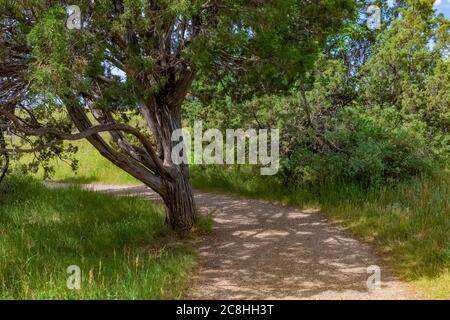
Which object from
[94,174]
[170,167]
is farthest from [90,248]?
[94,174]

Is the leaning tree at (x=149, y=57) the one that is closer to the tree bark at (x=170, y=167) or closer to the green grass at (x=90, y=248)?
the tree bark at (x=170, y=167)

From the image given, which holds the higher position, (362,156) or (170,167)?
(362,156)

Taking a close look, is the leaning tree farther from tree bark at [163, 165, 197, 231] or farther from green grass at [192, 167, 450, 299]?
green grass at [192, 167, 450, 299]

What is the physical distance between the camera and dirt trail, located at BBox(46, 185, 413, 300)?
488cm

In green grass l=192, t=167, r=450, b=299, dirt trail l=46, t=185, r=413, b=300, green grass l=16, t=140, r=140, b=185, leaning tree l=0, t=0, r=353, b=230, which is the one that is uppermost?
leaning tree l=0, t=0, r=353, b=230

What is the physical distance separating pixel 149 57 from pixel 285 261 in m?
Result: 3.16

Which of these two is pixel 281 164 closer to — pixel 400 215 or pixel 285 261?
pixel 400 215

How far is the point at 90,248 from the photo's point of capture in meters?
6.11

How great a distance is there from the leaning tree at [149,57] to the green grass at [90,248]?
90 centimetres

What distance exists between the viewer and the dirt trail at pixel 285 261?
16.0 feet

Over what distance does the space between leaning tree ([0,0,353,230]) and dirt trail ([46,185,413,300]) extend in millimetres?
1096

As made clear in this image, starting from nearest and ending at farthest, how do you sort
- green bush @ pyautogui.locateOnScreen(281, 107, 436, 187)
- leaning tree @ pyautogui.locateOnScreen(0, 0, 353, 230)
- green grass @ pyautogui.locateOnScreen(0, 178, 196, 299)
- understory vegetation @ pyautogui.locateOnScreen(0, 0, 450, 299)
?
leaning tree @ pyautogui.locateOnScreen(0, 0, 353, 230) < green grass @ pyautogui.locateOnScreen(0, 178, 196, 299) < understory vegetation @ pyautogui.locateOnScreen(0, 0, 450, 299) < green bush @ pyautogui.locateOnScreen(281, 107, 436, 187)

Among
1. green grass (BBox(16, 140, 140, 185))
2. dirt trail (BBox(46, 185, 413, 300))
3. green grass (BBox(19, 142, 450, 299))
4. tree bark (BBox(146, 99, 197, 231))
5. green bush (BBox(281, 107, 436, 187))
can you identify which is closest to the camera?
dirt trail (BBox(46, 185, 413, 300))

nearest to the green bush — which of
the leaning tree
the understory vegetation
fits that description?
the understory vegetation
